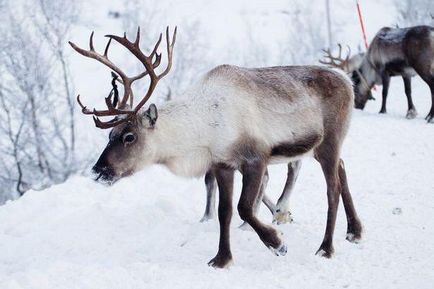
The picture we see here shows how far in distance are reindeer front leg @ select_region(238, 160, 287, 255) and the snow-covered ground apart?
15 centimetres

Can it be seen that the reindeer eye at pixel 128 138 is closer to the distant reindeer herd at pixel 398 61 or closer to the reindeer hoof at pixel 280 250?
the reindeer hoof at pixel 280 250

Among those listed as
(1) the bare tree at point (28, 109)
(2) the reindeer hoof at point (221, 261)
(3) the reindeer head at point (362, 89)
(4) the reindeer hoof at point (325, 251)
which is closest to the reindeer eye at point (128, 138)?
(2) the reindeer hoof at point (221, 261)

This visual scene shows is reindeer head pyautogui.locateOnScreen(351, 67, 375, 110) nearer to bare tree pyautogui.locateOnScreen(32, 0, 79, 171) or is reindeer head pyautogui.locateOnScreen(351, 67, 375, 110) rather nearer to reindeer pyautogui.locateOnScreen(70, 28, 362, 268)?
bare tree pyautogui.locateOnScreen(32, 0, 79, 171)

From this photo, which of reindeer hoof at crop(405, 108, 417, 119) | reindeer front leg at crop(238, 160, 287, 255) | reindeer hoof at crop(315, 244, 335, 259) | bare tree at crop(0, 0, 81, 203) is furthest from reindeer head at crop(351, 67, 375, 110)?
reindeer front leg at crop(238, 160, 287, 255)

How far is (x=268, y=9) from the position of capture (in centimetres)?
4134

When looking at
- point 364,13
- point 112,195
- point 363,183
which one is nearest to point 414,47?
point 363,183

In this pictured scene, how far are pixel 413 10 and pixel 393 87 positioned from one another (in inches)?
408

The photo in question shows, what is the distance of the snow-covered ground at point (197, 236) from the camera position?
12.9 ft

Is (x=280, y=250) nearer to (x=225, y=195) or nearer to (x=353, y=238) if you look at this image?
(x=225, y=195)

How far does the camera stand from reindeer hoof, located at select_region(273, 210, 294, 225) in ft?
17.9

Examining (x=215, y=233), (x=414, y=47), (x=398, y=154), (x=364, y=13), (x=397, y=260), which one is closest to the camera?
(x=397, y=260)

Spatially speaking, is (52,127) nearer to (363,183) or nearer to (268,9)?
(363,183)

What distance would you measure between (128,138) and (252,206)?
1103mm

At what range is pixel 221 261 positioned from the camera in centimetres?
425
